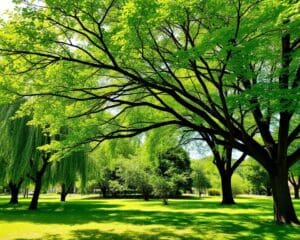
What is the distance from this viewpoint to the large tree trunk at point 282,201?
14000mm

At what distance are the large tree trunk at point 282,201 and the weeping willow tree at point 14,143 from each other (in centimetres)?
1429

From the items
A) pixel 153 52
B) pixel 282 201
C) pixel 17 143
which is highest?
pixel 153 52

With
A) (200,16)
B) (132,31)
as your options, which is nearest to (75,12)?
(132,31)

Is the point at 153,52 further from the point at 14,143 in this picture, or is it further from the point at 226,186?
the point at 226,186

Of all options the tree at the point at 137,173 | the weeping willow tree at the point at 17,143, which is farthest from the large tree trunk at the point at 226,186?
the weeping willow tree at the point at 17,143

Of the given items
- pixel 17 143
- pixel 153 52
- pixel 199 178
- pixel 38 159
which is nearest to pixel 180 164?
pixel 199 178

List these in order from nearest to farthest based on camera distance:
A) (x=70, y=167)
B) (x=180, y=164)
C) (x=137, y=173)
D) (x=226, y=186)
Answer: (x=70, y=167) < (x=226, y=186) < (x=137, y=173) < (x=180, y=164)

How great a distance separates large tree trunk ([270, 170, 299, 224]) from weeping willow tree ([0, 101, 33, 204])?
14.3m

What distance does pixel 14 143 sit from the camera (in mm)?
21984

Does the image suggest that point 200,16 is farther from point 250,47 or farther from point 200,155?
point 200,155

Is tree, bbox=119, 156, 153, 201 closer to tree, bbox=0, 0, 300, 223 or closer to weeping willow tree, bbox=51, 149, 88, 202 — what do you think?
weeping willow tree, bbox=51, 149, 88, 202

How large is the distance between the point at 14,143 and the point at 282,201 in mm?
15784

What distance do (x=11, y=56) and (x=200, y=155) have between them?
955 inches

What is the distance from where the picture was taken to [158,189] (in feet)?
108
